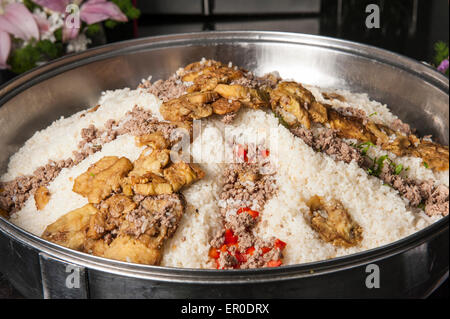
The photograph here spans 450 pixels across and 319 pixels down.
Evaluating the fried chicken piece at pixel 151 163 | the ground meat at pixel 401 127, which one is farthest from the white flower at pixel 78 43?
the ground meat at pixel 401 127

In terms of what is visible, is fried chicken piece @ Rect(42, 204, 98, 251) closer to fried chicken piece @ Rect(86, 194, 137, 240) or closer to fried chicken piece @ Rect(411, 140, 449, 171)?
fried chicken piece @ Rect(86, 194, 137, 240)

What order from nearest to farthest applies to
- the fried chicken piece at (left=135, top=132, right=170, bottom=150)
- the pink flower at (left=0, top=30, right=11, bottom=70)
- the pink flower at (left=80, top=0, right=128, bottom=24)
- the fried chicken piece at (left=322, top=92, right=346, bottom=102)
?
the fried chicken piece at (left=135, top=132, right=170, bottom=150), the fried chicken piece at (left=322, top=92, right=346, bottom=102), the pink flower at (left=0, top=30, right=11, bottom=70), the pink flower at (left=80, top=0, right=128, bottom=24)

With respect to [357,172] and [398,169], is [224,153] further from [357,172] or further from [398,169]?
[398,169]

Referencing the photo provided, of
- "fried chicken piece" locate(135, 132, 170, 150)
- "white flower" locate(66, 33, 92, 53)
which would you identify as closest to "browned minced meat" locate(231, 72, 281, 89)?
"fried chicken piece" locate(135, 132, 170, 150)

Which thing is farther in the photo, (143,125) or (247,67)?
(247,67)

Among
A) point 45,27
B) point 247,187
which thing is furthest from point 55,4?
point 247,187

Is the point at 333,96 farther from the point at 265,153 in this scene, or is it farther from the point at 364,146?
the point at 265,153

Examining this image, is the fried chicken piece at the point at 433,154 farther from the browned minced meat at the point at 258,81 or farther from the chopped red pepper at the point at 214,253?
the chopped red pepper at the point at 214,253
